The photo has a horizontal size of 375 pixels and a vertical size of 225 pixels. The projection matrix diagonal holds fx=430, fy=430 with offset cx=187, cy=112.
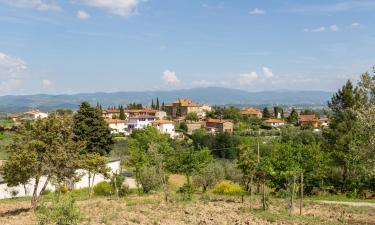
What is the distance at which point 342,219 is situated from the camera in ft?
71.1

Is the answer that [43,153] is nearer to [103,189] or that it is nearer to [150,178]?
[150,178]

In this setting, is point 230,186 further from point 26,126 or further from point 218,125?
point 218,125

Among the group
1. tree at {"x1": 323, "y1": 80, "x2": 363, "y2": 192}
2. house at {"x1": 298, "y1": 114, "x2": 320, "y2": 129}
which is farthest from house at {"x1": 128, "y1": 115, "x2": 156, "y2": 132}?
tree at {"x1": 323, "y1": 80, "x2": 363, "y2": 192}

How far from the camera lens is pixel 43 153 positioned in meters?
23.1

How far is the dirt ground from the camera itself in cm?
2005

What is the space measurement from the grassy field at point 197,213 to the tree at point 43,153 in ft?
6.80

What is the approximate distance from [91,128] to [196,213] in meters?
30.5

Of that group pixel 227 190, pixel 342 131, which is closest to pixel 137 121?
pixel 342 131

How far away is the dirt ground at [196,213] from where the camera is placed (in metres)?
20.0

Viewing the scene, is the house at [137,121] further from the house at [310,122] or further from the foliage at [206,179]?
the foliage at [206,179]

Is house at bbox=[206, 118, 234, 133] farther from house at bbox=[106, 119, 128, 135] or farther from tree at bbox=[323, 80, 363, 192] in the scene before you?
tree at bbox=[323, 80, 363, 192]

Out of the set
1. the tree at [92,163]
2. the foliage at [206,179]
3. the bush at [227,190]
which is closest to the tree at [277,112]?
the foliage at [206,179]

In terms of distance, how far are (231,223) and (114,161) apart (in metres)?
31.7

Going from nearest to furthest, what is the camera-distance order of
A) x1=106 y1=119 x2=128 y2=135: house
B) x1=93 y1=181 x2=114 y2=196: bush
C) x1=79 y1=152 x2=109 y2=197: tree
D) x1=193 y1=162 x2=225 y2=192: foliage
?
x1=79 y1=152 x2=109 y2=197: tree → x1=93 y1=181 x2=114 y2=196: bush → x1=193 y1=162 x2=225 y2=192: foliage → x1=106 y1=119 x2=128 y2=135: house
